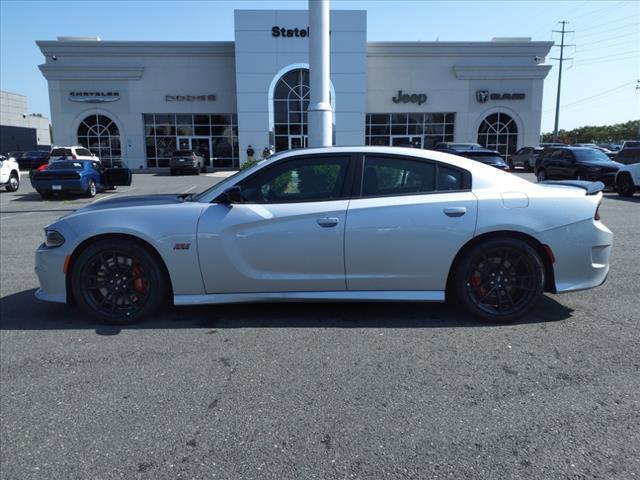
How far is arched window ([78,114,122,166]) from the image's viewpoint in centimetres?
3856

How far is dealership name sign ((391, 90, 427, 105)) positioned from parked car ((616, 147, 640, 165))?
63.2 ft

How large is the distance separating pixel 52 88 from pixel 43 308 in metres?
38.2

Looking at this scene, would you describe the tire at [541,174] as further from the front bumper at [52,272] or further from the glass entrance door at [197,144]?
the glass entrance door at [197,144]

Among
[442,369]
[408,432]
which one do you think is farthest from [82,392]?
[442,369]

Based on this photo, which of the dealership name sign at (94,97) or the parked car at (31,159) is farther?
the parked car at (31,159)

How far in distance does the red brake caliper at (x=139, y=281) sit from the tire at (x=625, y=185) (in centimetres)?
1654

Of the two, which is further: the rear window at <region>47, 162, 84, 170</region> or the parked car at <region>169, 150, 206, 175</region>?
the parked car at <region>169, 150, 206, 175</region>

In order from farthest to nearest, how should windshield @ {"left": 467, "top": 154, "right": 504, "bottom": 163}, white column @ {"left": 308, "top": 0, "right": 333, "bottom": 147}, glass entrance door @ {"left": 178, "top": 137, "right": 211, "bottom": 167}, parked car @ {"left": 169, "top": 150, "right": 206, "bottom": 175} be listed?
glass entrance door @ {"left": 178, "top": 137, "right": 211, "bottom": 167}
parked car @ {"left": 169, "top": 150, "right": 206, "bottom": 175}
windshield @ {"left": 467, "top": 154, "right": 504, "bottom": 163}
white column @ {"left": 308, "top": 0, "right": 333, "bottom": 147}

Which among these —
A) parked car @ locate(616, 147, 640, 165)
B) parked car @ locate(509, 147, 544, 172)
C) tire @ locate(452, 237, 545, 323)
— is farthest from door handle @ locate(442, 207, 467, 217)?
parked car @ locate(509, 147, 544, 172)

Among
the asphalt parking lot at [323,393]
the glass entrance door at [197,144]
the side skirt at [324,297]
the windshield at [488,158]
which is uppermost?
the glass entrance door at [197,144]

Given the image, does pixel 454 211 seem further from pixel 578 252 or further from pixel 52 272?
pixel 52 272

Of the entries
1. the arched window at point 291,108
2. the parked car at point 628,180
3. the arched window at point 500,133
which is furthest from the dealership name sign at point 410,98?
the parked car at point 628,180

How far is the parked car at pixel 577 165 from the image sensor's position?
61.2 feet

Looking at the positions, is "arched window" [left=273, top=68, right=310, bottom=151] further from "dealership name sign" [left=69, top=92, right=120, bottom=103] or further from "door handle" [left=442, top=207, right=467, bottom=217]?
"door handle" [left=442, top=207, right=467, bottom=217]
